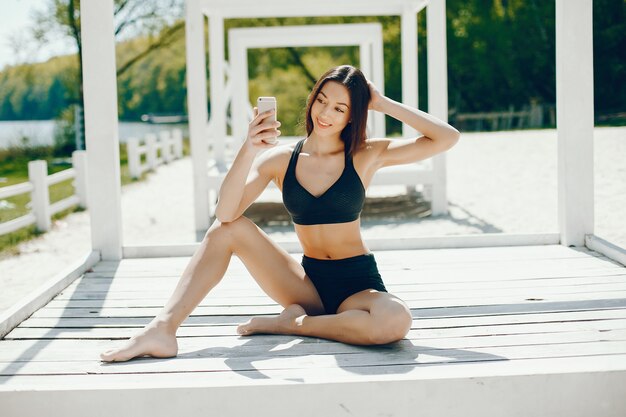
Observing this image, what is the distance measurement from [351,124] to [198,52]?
5033 millimetres

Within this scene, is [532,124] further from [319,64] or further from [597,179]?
[597,179]

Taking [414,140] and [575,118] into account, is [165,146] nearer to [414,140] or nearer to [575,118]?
[575,118]

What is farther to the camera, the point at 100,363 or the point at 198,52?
the point at 198,52

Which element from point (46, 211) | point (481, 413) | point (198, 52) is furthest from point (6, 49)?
point (481, 413)

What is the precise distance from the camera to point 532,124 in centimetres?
2491

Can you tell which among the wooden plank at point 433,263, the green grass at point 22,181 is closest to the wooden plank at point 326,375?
the wooden plank at point 433,263

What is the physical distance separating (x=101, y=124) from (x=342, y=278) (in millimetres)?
2799

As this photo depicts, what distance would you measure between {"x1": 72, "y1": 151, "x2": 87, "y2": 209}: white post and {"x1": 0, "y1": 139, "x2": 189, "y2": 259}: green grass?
6.4 inches

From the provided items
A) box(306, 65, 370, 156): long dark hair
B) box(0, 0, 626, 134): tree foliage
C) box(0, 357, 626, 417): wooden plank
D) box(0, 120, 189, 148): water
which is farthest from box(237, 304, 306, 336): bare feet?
box(0, 0, 626, 134): tree foliage

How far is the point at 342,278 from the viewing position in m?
3.40

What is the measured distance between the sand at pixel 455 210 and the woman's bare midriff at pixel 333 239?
135 inches

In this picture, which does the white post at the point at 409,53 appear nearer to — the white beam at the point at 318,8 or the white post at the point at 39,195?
the white beam at the point at 318,8

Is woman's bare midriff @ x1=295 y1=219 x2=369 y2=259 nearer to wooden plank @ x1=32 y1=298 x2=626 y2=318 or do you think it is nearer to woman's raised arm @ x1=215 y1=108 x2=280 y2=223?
woman's raised arm @ x1=215 y1=108 x2=280 y2=223

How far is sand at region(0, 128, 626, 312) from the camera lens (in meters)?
7.66
